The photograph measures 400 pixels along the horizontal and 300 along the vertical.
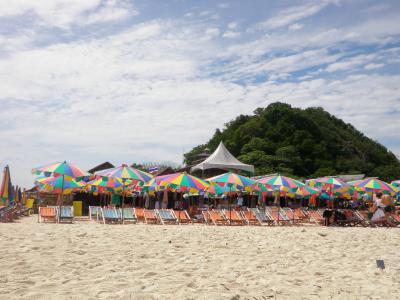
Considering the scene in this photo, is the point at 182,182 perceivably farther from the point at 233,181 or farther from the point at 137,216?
the point at 137,216

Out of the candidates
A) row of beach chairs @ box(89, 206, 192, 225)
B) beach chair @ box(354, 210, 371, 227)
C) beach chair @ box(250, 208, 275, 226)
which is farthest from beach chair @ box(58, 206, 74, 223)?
beach chair @ box(354, 210, 371, 227)

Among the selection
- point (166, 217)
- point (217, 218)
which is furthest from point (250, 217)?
point (166, 217)

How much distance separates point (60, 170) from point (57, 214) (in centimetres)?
147

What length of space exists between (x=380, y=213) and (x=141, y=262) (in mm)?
12665

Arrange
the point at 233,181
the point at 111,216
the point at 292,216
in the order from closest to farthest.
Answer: the point at 111,216, the point at 233,181, the point at 292,216

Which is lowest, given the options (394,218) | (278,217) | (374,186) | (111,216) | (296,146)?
(394,218)

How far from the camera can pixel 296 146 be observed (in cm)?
4850

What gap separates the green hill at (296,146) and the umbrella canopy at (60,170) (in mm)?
31565

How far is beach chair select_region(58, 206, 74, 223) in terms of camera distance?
13133mm

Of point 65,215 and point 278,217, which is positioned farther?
point 278,217

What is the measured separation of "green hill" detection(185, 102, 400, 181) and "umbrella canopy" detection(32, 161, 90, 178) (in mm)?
31565

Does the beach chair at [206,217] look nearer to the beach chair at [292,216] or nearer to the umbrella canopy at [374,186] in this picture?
the beach chair at [292,216]

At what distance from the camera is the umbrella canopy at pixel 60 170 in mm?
12859

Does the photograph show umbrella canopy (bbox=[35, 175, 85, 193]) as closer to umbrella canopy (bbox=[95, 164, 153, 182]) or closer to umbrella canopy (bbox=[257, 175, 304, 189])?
umbrella canopy (bbox=[95, 164, 153, 182])
